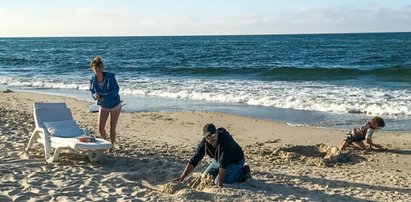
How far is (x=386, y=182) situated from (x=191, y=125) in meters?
5.34

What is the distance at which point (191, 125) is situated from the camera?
1124cm

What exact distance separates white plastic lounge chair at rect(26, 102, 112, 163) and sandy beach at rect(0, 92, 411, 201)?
20 cm

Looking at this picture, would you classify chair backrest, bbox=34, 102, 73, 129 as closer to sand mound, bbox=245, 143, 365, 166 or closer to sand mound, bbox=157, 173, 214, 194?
sand mound, bbox=157, 173, 214, 194

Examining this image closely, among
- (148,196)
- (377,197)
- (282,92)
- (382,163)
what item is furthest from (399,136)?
(282,92)

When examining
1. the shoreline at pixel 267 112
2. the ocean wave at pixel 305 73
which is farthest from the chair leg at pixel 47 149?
the ocean wave at pixel 305 73

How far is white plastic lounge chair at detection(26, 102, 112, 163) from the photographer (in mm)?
7184

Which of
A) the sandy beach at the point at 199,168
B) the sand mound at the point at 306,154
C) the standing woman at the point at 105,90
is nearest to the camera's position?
the sandy beach at the point at 199,168

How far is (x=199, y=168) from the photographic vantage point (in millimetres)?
7281

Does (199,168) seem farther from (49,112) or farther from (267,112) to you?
(267,112)

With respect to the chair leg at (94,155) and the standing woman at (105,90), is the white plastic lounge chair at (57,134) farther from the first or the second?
the standing woman at (105,90)

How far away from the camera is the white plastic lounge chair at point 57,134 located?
718cm

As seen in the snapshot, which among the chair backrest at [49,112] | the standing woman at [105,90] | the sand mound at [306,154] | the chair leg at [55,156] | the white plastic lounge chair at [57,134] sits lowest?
the sand mound at [306,154]

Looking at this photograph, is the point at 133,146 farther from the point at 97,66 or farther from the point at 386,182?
the point at 386,182

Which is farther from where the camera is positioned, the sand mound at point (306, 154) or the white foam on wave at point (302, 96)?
the white foam on wave at point (302, 96)
